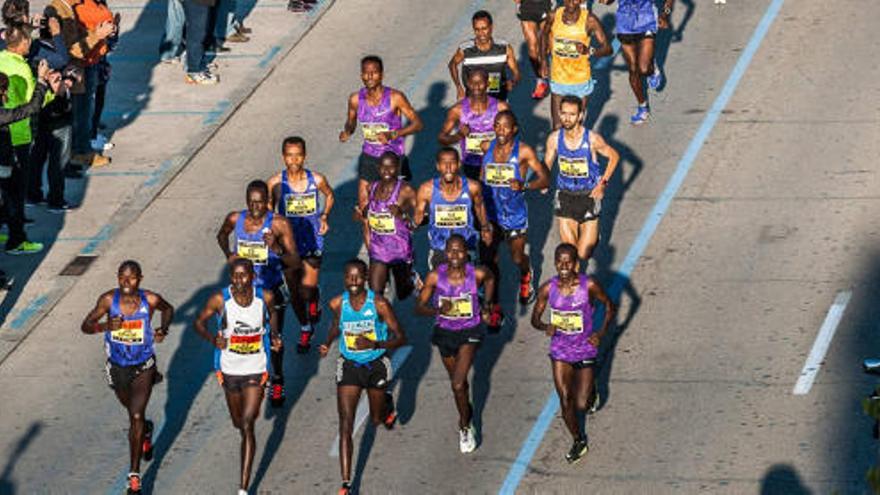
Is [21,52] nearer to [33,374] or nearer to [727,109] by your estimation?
[33,374]

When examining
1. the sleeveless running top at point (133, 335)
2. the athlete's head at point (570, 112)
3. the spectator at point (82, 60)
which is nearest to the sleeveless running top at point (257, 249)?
the sleeveless running top at point (133, 335)

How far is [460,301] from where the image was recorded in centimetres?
2039

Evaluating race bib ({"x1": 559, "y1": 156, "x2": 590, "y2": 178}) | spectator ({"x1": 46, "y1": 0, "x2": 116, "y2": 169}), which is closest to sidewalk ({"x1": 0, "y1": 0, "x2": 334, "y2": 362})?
spectator ({"x1": 46, "y1": 0, "x2": 116, "y2": 169})

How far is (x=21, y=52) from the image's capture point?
993 inches

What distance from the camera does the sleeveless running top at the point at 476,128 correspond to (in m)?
23.5

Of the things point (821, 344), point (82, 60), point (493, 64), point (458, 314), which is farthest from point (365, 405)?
point (82, 60)

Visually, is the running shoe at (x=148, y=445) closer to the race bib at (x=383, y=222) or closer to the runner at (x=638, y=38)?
the race bib at (x=383, y=222)

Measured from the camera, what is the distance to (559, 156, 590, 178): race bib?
74.9 feet

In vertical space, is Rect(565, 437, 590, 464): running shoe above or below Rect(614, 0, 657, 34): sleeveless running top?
below

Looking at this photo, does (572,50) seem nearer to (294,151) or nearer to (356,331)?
(294,151)

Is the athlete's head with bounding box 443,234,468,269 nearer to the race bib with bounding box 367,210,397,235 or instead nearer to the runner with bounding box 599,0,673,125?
the race bib with bounding box 367,210,397,235

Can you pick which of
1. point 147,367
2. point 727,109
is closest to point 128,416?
point 147,367

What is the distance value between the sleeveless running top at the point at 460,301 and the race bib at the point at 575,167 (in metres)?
2.74

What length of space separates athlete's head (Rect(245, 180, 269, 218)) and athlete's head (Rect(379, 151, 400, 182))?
46.5 inches
